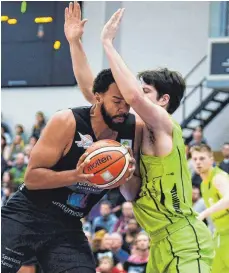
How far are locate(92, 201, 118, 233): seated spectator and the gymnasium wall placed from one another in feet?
12.8

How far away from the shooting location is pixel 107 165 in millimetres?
4547

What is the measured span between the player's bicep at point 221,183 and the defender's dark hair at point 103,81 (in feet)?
8.80

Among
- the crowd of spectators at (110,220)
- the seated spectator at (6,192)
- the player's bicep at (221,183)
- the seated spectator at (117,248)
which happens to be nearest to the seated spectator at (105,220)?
the crowd of spectators at (110,220)

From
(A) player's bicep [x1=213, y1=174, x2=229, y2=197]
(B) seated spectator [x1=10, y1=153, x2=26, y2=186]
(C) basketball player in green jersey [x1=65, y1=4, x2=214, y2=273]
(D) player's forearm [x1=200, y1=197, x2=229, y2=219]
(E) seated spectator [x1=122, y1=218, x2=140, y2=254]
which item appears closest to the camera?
(C) basketball player in green jersey [x1=65, y1=4, x2=214, y2=273]

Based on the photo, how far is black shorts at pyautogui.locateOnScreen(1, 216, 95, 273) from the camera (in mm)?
4789

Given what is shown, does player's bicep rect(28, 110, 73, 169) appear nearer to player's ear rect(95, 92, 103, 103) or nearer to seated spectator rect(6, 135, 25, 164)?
player's ear rect(95, 92, 103, 103)

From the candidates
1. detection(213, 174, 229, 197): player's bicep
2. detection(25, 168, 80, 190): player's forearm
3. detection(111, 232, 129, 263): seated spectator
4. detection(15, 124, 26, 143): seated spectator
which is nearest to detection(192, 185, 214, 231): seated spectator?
detection(111, 232, 129, 263): seated spectator

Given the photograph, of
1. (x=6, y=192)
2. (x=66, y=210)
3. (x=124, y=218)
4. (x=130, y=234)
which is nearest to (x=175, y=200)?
(x=66, y=210)

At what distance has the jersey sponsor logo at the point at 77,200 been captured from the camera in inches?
191

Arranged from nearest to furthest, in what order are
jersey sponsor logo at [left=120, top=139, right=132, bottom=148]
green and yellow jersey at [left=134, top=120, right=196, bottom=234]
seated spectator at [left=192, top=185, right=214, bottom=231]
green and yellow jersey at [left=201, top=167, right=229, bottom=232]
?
green and yellow jersey at [left=134, top=120, right=196, bottom=234]
jersey sponsor logo at [left=120, top=139, right=132, bottom=148]
green and yellow jersey at [left=201, top=167, right=229, bottom=232]
seated spectator at [left=192, top=185, right=214, bottom=231]

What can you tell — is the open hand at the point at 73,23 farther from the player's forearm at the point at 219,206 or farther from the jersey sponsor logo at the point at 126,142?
the player's forearm at the point at 219,206

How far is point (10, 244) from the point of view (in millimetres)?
4793

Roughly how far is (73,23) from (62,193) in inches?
51.1

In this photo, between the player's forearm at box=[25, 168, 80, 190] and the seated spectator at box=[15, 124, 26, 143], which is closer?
the player's forearm at box=[25, 168, 80, 190]
